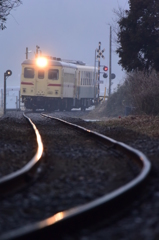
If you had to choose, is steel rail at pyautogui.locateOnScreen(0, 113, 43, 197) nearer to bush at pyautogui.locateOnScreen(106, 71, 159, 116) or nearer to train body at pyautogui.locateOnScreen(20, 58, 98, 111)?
bush at pyautogui.locateOnScreen(106, 71, 159, 116)

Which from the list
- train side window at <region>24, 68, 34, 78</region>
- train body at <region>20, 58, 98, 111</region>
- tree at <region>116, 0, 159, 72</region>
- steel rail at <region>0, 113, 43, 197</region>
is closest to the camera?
steel rail at <region>0, 113, 43, 197</region>

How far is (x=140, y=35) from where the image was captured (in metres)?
21.3

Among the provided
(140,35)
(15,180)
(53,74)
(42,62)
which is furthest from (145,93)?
(15,180)

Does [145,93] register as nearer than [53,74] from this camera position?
Yes

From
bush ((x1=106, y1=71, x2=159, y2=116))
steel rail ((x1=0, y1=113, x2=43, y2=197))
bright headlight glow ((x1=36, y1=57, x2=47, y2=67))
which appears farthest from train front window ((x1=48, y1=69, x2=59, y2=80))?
steel rail ((x1=0, y1=113, x2=43, y2=197))

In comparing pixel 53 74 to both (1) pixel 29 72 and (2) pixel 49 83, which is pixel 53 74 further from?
(1) pixel 29 72

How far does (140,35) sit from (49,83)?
539 inches

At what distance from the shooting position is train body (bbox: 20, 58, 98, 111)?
111 ft

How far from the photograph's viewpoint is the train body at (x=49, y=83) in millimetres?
33875

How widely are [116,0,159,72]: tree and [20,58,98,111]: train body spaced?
11840 millimetres

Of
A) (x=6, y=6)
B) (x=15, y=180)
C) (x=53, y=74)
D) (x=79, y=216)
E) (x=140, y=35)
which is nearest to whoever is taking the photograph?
(x=79, y=216)

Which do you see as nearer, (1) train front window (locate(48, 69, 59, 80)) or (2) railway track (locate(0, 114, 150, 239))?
(2) railway track (locate(0, 114, 150, 239))

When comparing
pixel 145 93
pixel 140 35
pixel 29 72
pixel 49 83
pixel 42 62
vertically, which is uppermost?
pixel 140 35

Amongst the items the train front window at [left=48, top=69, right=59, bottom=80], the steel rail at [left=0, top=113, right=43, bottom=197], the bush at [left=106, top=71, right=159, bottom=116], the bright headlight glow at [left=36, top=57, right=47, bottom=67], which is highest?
the bright headlight glow at [left=36, top=57, right=47, bottom=67]
